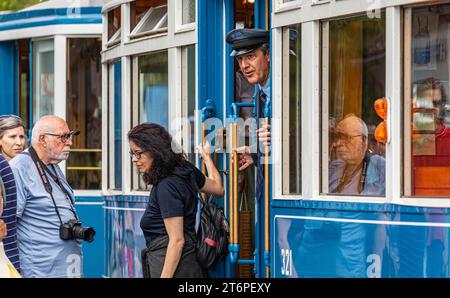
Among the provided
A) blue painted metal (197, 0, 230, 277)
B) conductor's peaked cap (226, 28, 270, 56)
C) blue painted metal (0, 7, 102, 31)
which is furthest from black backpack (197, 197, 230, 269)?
blue painted metal (0, 7, 102, 31)

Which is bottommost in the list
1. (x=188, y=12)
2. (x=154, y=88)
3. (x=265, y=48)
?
(x=154, y=88)

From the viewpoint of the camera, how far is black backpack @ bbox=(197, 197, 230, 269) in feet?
27.6

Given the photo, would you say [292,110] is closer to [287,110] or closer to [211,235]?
[287,110]

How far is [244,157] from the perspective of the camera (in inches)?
352


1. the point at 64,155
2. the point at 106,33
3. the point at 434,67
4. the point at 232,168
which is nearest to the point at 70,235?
the point at 64,155

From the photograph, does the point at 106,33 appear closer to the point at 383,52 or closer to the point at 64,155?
the point at 64,155

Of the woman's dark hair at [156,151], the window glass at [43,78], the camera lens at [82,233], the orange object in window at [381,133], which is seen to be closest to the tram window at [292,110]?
the woman's dark hair at [156,151]

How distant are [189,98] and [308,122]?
1.75 m

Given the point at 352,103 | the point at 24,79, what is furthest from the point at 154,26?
the point at 24,79

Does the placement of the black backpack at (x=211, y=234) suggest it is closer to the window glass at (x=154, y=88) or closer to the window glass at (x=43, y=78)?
the window glass at (x=154, y=88)

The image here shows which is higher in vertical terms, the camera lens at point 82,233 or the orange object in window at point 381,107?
the orange object in window at point 381,107

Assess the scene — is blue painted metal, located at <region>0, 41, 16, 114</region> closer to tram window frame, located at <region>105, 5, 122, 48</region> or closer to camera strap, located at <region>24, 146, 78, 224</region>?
tram window frame, located at <region>105, 5, 122, 48</region>

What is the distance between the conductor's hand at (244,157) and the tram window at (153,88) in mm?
1015

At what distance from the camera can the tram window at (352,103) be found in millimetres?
7410
